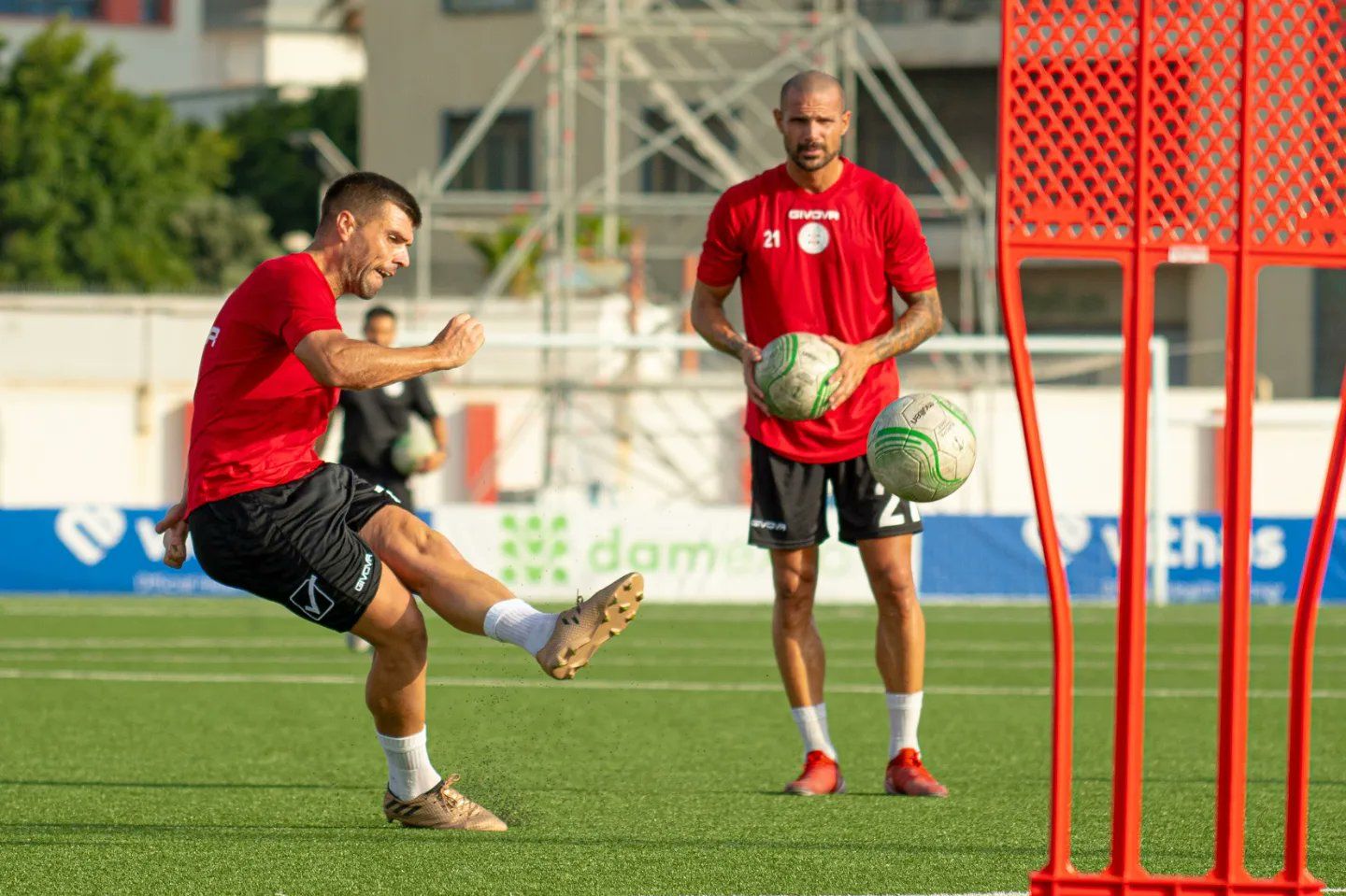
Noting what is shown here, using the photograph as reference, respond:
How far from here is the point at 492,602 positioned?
5809 mm

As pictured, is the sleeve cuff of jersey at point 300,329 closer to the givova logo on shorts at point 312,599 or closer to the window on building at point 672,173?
the givova logo on shorts at point 312,599

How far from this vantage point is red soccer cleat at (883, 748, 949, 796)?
681cm

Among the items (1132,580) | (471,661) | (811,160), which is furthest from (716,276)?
(471,661)

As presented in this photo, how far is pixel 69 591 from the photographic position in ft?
58.6

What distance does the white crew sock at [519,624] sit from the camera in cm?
565

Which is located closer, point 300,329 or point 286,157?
point 300,329

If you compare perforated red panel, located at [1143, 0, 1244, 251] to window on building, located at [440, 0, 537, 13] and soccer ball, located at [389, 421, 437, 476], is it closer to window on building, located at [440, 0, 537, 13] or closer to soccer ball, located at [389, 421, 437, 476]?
soccer ball, located at [389, 421, 437, 476]

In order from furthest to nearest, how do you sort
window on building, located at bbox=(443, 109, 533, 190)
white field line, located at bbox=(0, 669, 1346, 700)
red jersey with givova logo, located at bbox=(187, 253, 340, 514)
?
window on building, located at bbox=(443, 109, 533, 190) < white field line, located at bbox=(0, 669, 1346, 700) < red jersey with givova logo, located at bbox=(187, 253, 340, 514)

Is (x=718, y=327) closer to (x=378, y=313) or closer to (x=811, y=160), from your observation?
(x=811, y=160)

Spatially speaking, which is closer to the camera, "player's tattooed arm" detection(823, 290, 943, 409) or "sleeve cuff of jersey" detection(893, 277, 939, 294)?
"player's tattooed arm" detection(823, 290, 943, 409)

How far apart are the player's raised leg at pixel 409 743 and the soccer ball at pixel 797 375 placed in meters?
1.29

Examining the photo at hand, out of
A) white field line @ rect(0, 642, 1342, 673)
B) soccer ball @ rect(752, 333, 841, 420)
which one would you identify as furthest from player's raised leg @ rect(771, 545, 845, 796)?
white field line @ rect(0, 642, 1342, 673)

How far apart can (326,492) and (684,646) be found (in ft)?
25.4

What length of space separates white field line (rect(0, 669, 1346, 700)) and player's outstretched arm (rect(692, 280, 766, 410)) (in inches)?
143
